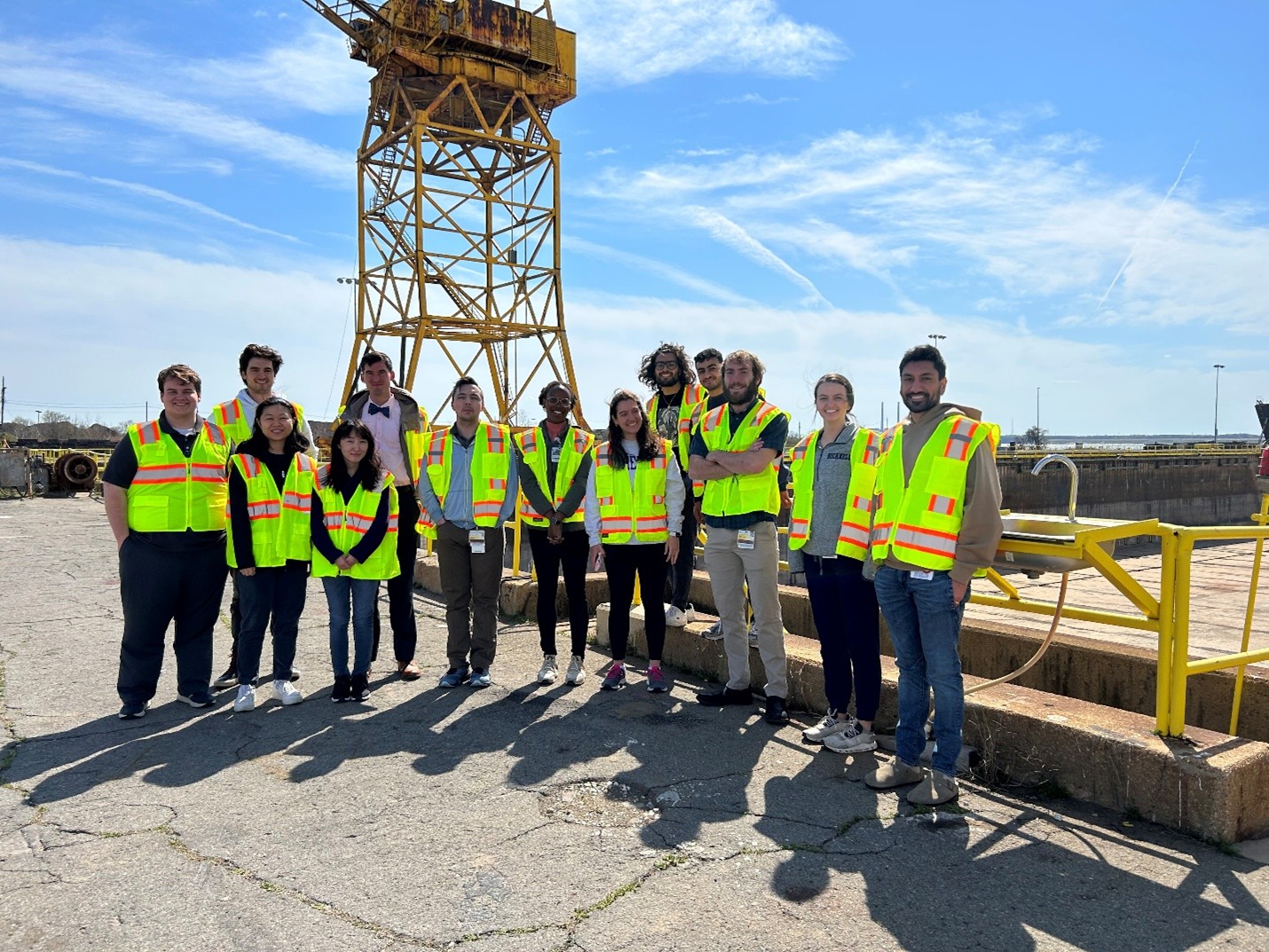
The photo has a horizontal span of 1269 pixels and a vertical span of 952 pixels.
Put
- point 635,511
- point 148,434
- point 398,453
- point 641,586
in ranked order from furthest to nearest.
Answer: point 398,453
point 641,586
point 635,511
point 148,434

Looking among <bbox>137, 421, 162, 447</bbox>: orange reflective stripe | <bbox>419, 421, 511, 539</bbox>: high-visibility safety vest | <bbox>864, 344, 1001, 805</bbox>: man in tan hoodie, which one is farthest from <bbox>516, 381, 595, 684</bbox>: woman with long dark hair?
<bbox>864, 344, 1001, 805</bbox>: man in tan hoodie

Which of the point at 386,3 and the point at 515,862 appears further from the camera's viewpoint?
the point at 386,3

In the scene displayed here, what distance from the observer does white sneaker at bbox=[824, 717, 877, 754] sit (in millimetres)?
4309

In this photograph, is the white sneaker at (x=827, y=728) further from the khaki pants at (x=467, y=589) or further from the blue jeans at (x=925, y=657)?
the khaki pants at (x=467, y=589)

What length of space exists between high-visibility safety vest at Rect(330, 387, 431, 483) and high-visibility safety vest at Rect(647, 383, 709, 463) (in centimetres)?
159

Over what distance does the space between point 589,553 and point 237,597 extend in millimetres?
2232

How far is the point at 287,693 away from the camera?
17.1 ft

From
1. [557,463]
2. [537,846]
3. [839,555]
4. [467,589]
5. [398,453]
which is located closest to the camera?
[537,846]

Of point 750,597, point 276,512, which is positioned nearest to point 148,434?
point 276,512

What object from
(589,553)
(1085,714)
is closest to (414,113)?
(589,553)

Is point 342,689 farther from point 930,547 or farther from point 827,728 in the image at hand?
point 930,547

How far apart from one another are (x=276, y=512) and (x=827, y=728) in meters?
3.32

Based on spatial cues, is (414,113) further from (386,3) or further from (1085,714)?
(1085,714)

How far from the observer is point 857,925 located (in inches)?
108
